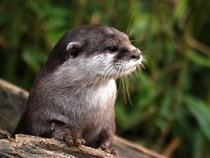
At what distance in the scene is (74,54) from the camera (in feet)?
13.5

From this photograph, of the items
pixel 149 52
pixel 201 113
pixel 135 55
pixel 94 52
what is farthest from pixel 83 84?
pixel 201 113

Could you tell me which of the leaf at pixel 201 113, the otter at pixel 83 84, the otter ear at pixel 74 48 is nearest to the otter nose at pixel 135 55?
the otter at pixel 83 84

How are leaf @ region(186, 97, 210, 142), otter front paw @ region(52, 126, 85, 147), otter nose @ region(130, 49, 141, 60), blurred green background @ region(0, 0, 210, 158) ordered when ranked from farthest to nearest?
leaf @ region(186, 97, 210, 142)
blurred green background @ region(0, 0, 210, 158)
otter nose @ region(130, 49, 141, 60)
otter front paw @ region(52, 126, 85, 147)

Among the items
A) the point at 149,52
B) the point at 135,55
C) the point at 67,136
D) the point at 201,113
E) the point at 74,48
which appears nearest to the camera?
the point at 67,136

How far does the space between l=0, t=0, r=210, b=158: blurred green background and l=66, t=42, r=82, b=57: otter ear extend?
1673mm

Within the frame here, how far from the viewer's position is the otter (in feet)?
13.2

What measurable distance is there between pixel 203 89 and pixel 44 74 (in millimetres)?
2929

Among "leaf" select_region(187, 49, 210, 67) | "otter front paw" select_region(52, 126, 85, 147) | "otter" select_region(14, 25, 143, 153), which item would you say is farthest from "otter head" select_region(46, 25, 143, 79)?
"leaf" select_region(187, 49, 210, 67)

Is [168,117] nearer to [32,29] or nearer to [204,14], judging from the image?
[204,14]

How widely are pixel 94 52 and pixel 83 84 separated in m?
0.17

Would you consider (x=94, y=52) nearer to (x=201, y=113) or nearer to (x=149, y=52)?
(x=149, y=52)

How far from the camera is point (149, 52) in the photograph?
6082 millimetres

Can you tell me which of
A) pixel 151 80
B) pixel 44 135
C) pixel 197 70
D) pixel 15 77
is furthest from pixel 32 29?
pixel 44 135

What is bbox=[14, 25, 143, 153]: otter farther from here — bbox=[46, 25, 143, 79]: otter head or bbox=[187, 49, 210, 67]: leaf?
bbox=[187, 49, 210, 67]: leaf
